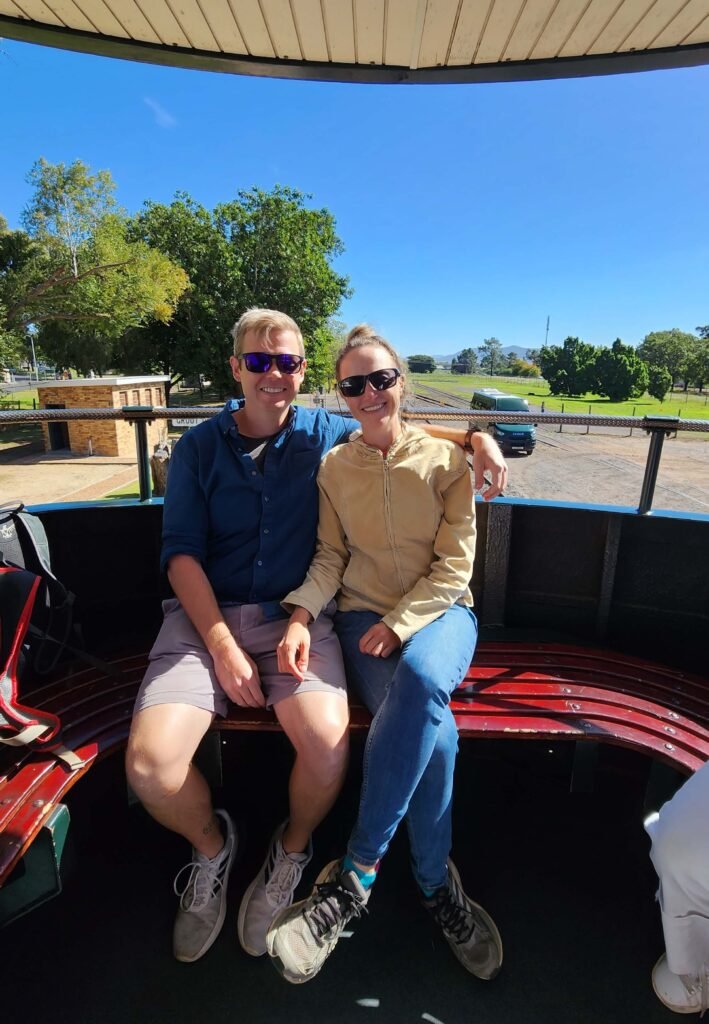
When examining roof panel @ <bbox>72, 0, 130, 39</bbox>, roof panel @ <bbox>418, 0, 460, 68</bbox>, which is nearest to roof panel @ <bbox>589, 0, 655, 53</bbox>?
roof panel @ <bbox>418, 0, 460, 68</bbox>

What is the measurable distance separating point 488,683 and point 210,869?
1.13m

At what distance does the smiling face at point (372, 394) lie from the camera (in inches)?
72.1

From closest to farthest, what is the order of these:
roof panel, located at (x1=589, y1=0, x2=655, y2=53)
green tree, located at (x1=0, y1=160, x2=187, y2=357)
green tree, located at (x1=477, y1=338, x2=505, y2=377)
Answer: roof panel, located at (x1=589, y1=0, x2=655, y2=53)
green tree, located at (x1=0, y1=160, x2=187, y2=357)
green tree, located at (x1=477, y1=338, x2=505, y2=377)

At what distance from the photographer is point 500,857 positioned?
197 centimetres

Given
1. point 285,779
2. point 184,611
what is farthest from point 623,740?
point 184,611

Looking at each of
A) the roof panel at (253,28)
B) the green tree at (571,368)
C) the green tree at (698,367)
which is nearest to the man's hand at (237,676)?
the roof panel at (253,28)

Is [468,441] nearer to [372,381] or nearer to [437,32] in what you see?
[372,381]

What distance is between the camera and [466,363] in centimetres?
19062

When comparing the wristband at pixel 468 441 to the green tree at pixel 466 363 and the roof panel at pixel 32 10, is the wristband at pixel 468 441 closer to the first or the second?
the roof panel at pixel 32 10

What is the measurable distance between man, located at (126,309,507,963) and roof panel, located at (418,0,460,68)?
1070 mm

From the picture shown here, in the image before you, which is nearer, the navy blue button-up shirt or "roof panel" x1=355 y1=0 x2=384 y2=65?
"roof panel" x1=355 y1=0 x2=384 y2=65

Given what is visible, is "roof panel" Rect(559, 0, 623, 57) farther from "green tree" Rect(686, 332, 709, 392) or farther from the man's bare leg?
"green tree" Rect(686, 332, 709, 392)

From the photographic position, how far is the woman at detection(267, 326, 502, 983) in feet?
5.04

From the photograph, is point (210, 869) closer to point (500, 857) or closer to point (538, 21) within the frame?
point (500, 857)
